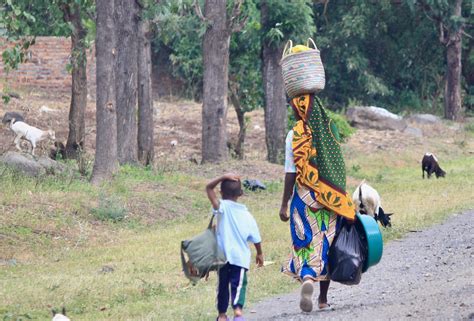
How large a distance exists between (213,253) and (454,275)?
11.8 feet

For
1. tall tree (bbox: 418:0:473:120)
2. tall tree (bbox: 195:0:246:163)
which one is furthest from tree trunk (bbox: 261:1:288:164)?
tall tree (bbox: 418:0:473:120)

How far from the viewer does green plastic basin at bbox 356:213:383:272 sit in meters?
9.23

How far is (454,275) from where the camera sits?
11.1 m

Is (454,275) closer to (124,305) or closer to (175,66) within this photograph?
(124,305)

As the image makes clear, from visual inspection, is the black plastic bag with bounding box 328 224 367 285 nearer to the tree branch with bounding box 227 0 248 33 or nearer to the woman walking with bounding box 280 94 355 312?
the woman walking with bounding box 280 94 355 312

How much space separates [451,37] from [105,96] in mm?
20068

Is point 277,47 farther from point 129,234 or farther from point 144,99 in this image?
point 129,234

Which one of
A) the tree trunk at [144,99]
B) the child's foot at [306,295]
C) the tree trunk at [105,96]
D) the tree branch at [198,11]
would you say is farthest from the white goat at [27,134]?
the child's foot at [306,295]

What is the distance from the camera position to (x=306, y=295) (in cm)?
899

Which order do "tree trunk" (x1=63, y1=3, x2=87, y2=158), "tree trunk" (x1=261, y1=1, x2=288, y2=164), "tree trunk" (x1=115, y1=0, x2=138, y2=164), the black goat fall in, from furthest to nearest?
"tree trunk" (x1=261, y1=1, x2=288, y2=164) → the black goat → "tree trunk" (x1=63, y1=3, x2=87, y2=158) → "tree trunk" (x1=115, y1=0, x2=138, y2=164)

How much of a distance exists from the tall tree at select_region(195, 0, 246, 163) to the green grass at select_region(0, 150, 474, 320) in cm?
146

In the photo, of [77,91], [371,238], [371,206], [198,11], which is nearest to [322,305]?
[371,238]

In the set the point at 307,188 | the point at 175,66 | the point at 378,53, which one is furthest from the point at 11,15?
the point at 378,53

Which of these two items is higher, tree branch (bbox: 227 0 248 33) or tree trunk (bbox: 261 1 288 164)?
tree branch (bbox: 227 0 248 33)
